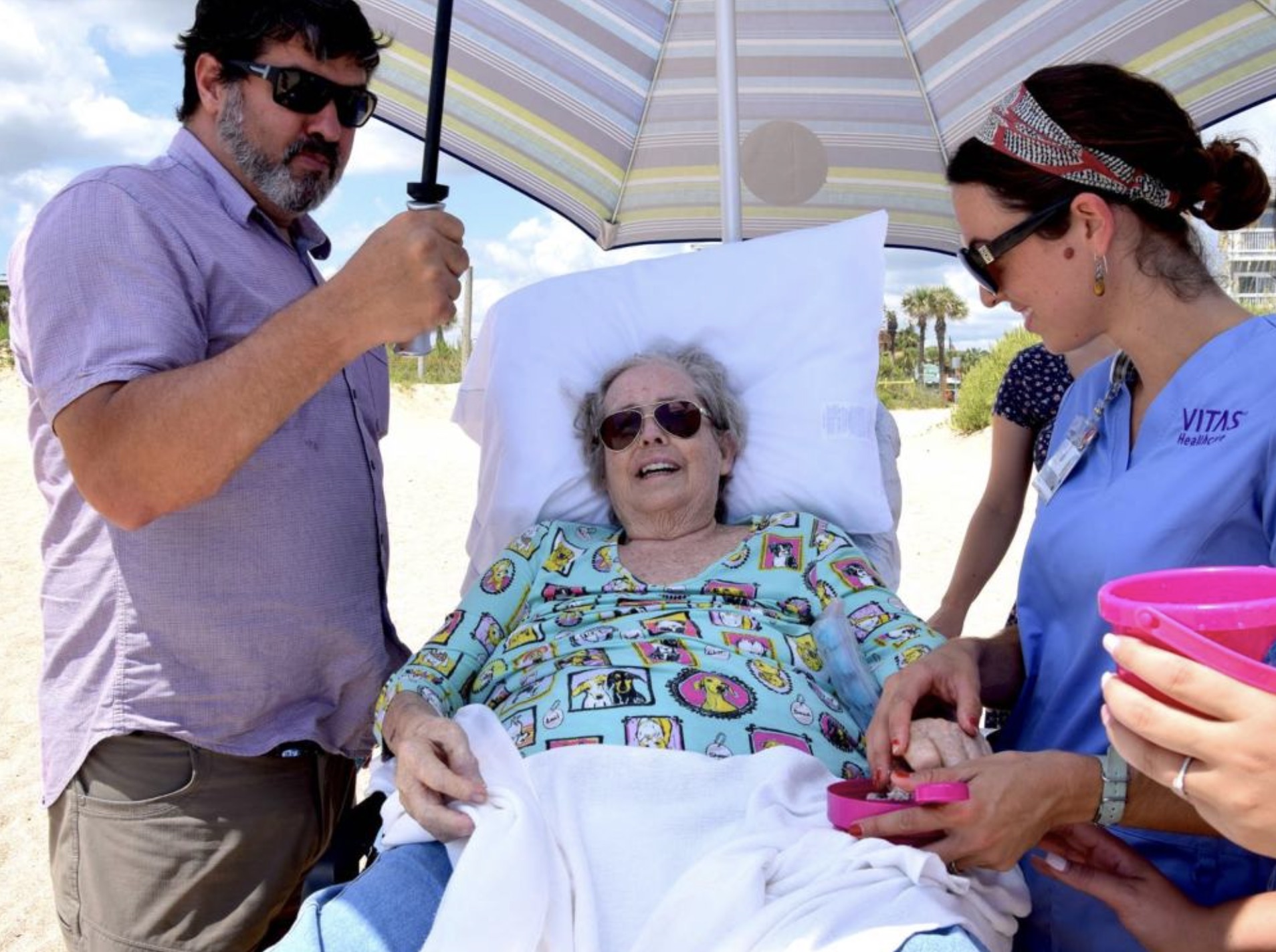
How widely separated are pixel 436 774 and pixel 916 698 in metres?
0.91

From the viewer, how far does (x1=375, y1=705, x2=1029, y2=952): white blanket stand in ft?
5.66

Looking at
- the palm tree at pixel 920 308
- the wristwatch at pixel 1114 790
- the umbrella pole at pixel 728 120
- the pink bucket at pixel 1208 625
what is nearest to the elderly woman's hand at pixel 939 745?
the wristwatch at pixel 1114 790

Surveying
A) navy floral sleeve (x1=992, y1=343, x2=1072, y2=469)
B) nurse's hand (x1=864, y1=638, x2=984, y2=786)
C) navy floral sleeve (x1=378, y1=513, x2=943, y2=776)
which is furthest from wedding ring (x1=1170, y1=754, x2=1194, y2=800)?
navy floral sleeve (x1=992, y1=343, x2=1072, y2=469)

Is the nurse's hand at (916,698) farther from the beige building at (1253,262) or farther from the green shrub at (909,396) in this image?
the green shrub at (909,396)

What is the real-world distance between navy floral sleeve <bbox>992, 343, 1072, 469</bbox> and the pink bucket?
7.47 feet

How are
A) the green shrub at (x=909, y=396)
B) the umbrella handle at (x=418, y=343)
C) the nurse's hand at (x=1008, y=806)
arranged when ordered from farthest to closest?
the green shrub at (x=909, y=396), the umbrella handle at (x=418, y=343), the nurse's hand at (x=1008, y=806)

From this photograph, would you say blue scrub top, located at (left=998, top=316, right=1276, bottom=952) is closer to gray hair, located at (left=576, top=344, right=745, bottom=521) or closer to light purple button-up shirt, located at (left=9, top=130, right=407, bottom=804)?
gray hair, located at (left=576, top=344, right=745, bottom=521)

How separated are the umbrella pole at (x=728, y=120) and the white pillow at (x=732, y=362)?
98 mm

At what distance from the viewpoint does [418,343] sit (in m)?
2.13

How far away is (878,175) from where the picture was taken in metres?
4.14

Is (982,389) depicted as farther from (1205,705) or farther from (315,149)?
(1205,705)

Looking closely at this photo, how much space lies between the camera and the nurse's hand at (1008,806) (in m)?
1.71

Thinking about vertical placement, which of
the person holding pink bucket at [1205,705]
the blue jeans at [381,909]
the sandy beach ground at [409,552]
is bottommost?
the sandy beach ground at [409,552]

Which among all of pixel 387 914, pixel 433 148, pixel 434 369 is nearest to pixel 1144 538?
pixel 387 914
